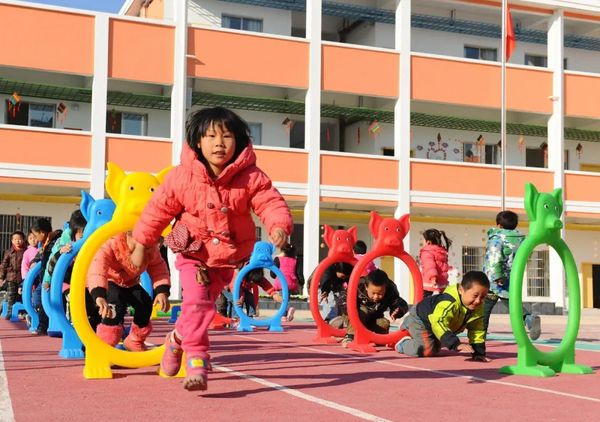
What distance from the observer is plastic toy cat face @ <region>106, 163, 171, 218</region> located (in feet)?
23.3

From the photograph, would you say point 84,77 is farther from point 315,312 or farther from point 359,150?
point 315,312

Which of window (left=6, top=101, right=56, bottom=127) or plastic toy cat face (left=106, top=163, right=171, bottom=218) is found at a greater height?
window (left=6, top=101, right=56, bottom=127)

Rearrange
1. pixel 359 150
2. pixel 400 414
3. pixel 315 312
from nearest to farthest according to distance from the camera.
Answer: pixel 400 414
pixel 315 312
pixel 359 150

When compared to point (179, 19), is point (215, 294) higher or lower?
lower

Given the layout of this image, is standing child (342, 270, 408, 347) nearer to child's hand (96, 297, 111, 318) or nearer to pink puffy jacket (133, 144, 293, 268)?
child's hand (96, 297, 111, 318)

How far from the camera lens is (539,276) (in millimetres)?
32875

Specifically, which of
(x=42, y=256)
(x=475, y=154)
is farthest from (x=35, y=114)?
(x=42, y=256)

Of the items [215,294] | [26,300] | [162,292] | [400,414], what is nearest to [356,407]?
[400,414]

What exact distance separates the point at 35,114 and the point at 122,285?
20.4 metres

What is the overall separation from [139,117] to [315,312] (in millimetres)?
17793

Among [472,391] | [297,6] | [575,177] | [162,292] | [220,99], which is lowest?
[472,391]

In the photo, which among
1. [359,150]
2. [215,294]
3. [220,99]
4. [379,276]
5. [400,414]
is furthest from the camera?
[359,150]

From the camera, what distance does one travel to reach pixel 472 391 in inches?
247

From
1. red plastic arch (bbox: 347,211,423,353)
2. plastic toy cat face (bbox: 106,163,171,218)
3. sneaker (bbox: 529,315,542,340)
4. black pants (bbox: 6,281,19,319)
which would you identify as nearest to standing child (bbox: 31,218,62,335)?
black pants (bbox: 6,281,19,319)
